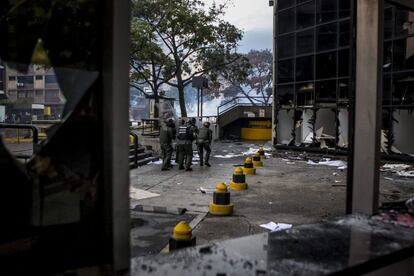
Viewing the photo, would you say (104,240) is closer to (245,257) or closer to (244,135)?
(245,257)

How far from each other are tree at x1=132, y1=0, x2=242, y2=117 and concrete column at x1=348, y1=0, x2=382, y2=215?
20.2 m

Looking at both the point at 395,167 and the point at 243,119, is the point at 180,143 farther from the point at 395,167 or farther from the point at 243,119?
the point at 243,119

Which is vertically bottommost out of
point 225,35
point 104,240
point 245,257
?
point 245,257

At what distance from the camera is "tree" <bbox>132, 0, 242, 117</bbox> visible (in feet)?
A: 74.2

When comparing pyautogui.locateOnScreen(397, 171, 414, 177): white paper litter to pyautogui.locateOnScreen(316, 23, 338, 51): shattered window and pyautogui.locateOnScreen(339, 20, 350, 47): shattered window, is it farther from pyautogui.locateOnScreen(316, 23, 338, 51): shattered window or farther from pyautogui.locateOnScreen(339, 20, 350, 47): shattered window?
pyautogui.locateOnScreen(316, 23, 338, 51): shattered window

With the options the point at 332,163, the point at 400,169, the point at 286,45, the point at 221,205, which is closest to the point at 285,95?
the point at 286,45

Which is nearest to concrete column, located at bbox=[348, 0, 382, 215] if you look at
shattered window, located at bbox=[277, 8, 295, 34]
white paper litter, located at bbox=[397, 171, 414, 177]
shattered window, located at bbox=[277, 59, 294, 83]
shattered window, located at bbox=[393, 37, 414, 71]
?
white paper litter, located at bbox=[397, 171, 414, 177]

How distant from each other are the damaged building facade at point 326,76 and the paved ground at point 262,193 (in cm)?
347

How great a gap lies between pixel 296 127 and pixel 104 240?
58.9ft

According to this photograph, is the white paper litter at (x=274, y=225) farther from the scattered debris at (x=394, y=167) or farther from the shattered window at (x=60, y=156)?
the scattered debris at (x=394, y=167)

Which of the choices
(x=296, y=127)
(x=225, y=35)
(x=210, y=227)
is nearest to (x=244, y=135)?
(x=225, y=35)

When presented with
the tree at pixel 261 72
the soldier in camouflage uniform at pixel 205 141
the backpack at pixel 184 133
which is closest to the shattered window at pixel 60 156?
the backpack at pixel 184 133

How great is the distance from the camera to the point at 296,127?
18969 mm

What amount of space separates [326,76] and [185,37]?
9893 millimetres
